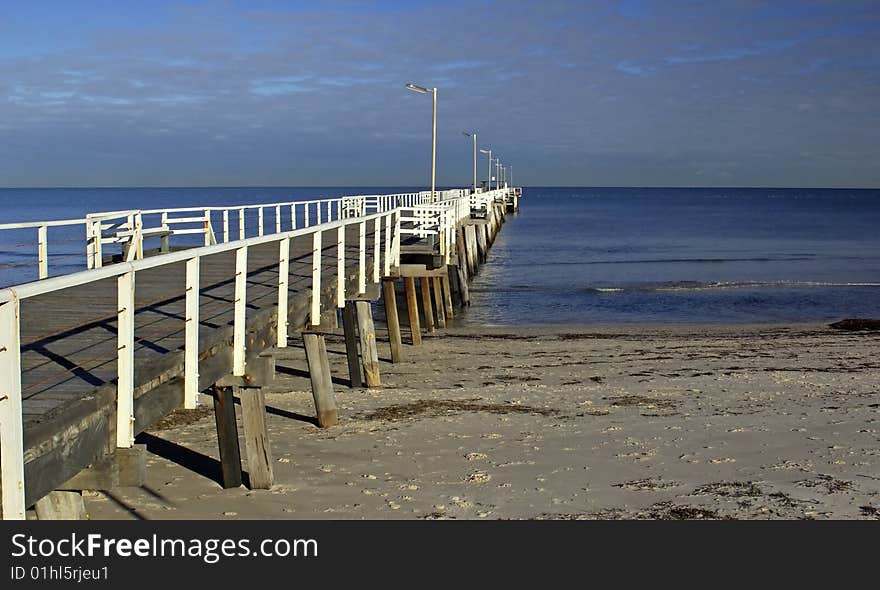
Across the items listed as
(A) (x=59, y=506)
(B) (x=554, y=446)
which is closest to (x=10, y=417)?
(A) (x=59, y=506)

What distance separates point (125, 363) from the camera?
502cm

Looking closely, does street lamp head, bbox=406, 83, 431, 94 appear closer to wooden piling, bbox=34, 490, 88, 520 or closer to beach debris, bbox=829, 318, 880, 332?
beach debris, bbox=829, 318, 880, 332

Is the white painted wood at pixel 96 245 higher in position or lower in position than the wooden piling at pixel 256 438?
higher

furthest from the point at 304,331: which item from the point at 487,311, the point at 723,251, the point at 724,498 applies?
the point at 723,251

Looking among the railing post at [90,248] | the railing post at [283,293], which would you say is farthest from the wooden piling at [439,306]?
the railing post at [283,293]

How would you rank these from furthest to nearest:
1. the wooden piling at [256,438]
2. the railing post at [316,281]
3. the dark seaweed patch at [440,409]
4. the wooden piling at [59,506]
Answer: the dark seaweed patch at [440,409] < the railing post at [316,281] < the wooden piling at [256,438] < the wooden piling at [59,506]

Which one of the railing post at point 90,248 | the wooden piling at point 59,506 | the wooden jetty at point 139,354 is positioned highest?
the railing post at point 90,248

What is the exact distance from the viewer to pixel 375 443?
384 inches

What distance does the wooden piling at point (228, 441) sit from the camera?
25.1 ft

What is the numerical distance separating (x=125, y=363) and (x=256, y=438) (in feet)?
9.98

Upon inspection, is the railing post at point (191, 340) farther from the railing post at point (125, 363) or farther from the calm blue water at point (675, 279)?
the calm blue water at point (675, 279)

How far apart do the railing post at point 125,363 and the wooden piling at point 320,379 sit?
5333 millimetres

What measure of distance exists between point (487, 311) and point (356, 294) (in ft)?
41.7
